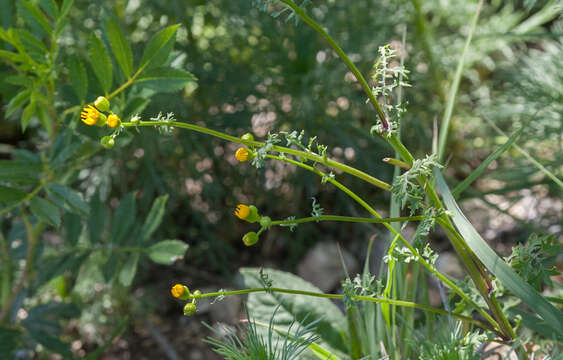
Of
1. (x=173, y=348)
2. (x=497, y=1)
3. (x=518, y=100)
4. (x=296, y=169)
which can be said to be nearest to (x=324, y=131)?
(x=296, y=169)

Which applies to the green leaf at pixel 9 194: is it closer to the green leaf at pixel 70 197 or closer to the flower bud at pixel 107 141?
the green leaf at pixel 70 197

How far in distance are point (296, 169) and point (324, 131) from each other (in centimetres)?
13

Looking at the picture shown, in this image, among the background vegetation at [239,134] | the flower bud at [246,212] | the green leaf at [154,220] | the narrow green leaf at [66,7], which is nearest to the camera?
the flower bud at [246,212]

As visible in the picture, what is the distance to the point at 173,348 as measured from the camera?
1.40m

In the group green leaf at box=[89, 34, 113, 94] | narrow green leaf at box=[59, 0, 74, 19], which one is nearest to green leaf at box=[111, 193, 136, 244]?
green leaf at box=[89, 34, 113, 94]

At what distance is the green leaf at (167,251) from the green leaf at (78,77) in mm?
309

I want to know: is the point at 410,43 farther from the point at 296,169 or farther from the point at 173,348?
the point at 173,348

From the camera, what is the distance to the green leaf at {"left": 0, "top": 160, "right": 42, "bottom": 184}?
0.89 m

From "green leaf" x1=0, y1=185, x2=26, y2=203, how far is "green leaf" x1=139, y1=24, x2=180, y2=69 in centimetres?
31

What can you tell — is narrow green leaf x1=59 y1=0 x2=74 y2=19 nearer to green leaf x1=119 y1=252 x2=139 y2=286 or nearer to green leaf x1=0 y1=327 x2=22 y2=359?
green leaf x1=119 y1=252 x2=139 y2=286

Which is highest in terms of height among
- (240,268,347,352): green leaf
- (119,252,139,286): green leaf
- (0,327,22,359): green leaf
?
(240,268,347,352): green leaf

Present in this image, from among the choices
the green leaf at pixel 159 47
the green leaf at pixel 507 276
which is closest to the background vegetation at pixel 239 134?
the green leaf at pixel 159 47

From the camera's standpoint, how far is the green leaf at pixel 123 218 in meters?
1.10

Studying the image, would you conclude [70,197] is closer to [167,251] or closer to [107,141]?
[167,251]
